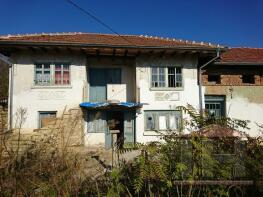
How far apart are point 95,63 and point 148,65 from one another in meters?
3.16

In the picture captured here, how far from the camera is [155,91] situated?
1802cm

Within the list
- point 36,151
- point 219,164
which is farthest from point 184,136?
point 36,151

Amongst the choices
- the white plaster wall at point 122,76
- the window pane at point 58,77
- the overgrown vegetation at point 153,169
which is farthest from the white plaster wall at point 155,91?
the overgrown vegetation at point 153,169

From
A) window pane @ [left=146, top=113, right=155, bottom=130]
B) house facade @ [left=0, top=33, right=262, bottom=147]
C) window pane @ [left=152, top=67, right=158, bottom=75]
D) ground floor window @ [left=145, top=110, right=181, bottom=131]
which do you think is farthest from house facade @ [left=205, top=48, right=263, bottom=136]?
window pane @ [left=146, top=113, right=155, bottom=130]

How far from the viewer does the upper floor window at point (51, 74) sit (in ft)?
57.1

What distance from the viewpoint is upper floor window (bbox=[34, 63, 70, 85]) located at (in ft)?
57.1

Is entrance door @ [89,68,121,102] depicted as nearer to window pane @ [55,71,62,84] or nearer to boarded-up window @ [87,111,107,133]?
boarded-up window @ [87,111,107,133]

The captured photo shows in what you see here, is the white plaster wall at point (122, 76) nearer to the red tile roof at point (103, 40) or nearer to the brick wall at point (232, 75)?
the red tile roof at point (103, 40)

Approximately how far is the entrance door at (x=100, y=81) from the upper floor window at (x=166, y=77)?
2.19 meters

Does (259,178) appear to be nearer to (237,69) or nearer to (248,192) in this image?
(248,192)

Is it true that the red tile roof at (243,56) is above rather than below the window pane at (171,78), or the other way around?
above

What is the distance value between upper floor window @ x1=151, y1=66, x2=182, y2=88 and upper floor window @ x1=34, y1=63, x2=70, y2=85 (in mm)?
4969

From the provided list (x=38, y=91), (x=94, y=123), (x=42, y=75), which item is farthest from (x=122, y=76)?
(x=38, y=91)

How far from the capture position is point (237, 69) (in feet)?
65.7
